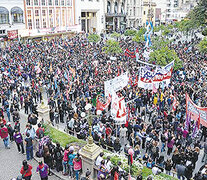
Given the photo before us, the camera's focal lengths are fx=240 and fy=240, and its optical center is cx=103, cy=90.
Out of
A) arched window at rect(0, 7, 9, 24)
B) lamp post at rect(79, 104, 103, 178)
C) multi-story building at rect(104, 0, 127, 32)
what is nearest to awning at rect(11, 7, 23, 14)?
A: arched window at rect(0, 7, 9, 24)

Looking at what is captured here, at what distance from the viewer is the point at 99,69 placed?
23078mm

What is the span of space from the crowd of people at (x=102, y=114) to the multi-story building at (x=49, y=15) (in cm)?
2008

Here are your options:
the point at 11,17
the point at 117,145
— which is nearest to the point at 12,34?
the point at 11,17

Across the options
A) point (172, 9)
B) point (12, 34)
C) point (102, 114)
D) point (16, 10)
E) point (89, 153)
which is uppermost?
point (172, 9)

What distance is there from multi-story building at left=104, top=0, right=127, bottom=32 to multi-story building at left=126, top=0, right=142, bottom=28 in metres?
2.48

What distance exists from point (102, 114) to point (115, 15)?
60643 millimetres

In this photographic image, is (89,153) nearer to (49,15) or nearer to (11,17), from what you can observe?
(11,17)

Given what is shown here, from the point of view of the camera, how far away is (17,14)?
44.8 metres

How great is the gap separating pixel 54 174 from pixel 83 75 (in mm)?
13451

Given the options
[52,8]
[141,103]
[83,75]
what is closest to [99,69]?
[83,75]

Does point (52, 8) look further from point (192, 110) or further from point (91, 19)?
point (192, 110)

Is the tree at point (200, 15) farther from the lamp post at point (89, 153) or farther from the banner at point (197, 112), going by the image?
the lamp post at point (89, 153)

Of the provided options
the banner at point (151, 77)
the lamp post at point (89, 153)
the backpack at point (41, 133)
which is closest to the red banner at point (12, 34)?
the banner at point (151, 77)

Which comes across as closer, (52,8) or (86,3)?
(52,8)
